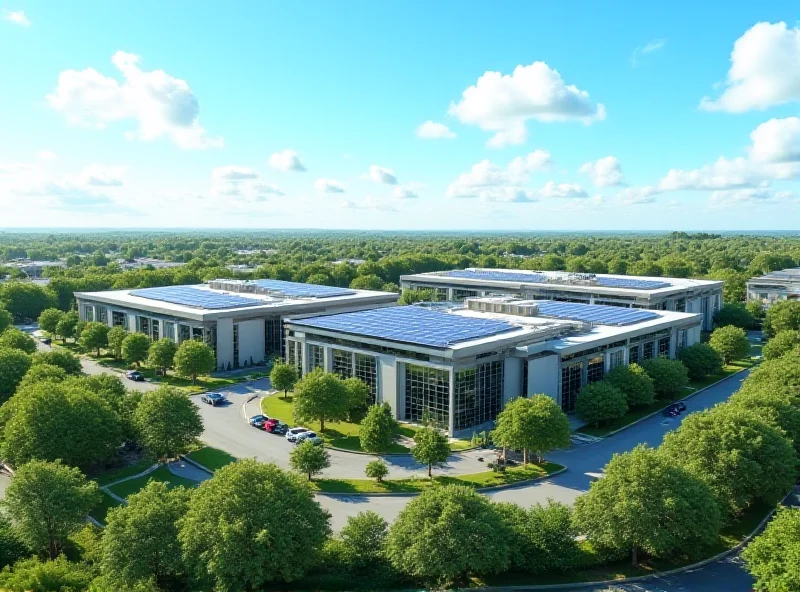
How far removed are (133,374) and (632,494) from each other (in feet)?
174

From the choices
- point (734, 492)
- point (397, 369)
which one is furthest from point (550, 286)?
point (734, 492)

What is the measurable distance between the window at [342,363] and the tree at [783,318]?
55240 millimetres

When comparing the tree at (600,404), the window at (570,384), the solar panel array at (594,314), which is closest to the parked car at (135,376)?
the solar panel array at (594,314)

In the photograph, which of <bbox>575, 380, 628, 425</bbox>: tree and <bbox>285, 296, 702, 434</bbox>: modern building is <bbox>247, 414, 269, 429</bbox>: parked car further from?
<bbox>575, 380, 628, 425</bbox>: tree

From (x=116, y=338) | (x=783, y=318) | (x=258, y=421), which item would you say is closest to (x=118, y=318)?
(x=116, y=338)

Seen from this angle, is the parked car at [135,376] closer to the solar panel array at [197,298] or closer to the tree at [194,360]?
the tree at [194,360]

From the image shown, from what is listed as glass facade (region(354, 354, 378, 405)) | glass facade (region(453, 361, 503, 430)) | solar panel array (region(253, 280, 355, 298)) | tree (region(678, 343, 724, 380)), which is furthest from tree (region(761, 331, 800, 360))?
solar panel array (region(253, 280, 355, 298))

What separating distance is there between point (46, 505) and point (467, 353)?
27.9 m

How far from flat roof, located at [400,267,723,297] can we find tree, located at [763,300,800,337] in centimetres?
920

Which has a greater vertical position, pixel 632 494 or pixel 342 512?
pixel 632 494

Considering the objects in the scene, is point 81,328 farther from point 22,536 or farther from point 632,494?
point 632,494

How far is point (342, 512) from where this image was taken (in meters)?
35.3

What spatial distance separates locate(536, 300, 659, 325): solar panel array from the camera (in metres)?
62.3

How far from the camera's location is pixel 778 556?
24.0 meters
